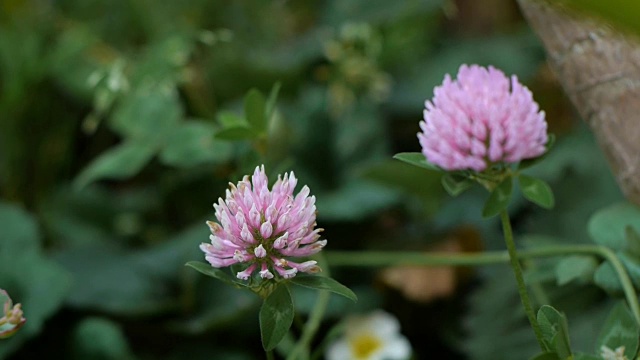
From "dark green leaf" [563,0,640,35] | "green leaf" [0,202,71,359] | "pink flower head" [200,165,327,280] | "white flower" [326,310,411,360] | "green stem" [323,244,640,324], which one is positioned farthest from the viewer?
"white flower" [326,310,411,360]

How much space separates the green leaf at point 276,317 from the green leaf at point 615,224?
0.33 meters

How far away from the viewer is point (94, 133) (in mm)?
1199

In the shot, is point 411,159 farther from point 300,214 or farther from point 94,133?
point 94,133

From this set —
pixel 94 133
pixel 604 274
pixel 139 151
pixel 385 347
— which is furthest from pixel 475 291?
pixel 94 133

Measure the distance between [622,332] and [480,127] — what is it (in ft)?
0.63

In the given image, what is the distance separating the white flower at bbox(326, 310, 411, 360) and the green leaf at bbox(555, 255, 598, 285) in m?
0.25

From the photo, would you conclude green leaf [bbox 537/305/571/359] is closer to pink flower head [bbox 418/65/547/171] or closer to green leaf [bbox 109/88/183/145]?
pink flower head [bbox 418/65/547/171]

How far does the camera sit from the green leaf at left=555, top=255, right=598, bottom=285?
0.63 m

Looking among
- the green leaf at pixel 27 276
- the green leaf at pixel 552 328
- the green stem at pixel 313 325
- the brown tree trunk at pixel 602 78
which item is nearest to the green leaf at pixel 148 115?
the green leaf at pixel 27 276

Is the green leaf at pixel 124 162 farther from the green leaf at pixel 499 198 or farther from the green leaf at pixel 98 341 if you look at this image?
the green leaf at pixel 499 198

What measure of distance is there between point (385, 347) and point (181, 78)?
40 centimetres

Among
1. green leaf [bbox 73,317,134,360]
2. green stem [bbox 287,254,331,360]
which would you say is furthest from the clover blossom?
green leaf [bbox 73,317,134,360]

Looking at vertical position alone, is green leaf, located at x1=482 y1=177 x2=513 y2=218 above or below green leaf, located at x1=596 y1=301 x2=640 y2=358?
above

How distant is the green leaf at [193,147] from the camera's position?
875 millimetres
